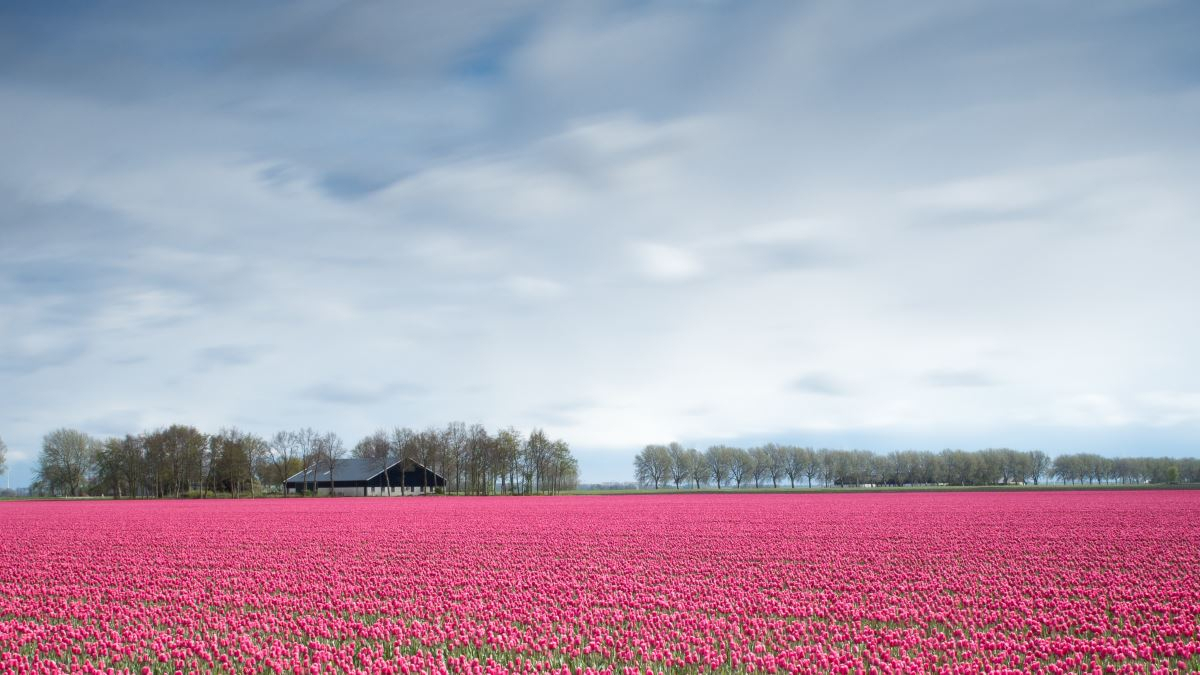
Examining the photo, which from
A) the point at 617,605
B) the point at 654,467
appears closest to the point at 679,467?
the point at 654,467

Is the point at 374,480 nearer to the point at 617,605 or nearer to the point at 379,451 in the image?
the point at 379,451

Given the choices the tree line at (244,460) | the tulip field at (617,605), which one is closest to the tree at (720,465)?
the tree line at (244,460)

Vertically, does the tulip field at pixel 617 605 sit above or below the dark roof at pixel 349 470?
above

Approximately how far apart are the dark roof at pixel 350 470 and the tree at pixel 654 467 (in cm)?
7353

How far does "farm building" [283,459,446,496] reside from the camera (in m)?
133

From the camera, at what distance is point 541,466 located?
A: 434 feet

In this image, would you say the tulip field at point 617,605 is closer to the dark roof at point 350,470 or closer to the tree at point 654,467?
the dark roof at point 350,470

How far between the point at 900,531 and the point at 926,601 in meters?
16.5

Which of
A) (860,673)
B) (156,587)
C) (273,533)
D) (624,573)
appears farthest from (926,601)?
(273,533)

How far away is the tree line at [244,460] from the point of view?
123188mm

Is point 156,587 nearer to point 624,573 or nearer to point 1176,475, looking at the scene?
point 624,573

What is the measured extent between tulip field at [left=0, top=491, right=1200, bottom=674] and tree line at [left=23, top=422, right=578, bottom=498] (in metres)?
101

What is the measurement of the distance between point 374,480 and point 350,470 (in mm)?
9701

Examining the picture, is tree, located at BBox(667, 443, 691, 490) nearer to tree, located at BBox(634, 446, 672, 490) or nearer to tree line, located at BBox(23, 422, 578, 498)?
tree, located at BBox(634, 446, 672, 490)
